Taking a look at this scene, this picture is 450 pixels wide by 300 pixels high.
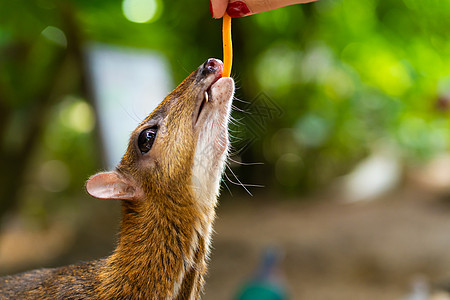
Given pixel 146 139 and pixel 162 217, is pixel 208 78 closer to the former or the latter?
pixel 146 139

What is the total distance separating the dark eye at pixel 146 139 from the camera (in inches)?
77.4

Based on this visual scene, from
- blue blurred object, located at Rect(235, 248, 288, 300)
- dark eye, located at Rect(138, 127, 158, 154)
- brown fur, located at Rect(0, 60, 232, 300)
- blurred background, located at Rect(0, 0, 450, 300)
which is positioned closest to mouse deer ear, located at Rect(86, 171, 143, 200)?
brown fur, located at Rect(0, 60, 232, 300)

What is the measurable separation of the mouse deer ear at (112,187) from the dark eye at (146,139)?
0.14 meters

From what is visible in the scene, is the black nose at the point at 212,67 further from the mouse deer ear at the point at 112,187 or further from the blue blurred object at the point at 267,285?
the blue blurred object at the point at 267,285

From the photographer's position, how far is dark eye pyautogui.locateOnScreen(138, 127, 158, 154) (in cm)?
197

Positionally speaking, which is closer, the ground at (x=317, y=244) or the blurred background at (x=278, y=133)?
→ the blurred background at (x=278, y=133)

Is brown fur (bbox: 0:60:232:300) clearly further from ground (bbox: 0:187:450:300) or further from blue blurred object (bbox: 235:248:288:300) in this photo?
ground (bbox: 0:187:450:300)

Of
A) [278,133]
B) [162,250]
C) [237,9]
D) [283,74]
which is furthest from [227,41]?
[283,74]

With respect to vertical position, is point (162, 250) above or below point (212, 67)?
below

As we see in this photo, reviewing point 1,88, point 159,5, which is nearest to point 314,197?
point 159,5

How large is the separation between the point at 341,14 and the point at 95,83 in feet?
10.4

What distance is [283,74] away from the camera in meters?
7.08

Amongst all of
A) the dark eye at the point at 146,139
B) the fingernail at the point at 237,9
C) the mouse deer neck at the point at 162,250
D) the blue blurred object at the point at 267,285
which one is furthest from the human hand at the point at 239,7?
the blue blurred object at the point at 267,285

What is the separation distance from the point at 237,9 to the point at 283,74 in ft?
→ 17.7
